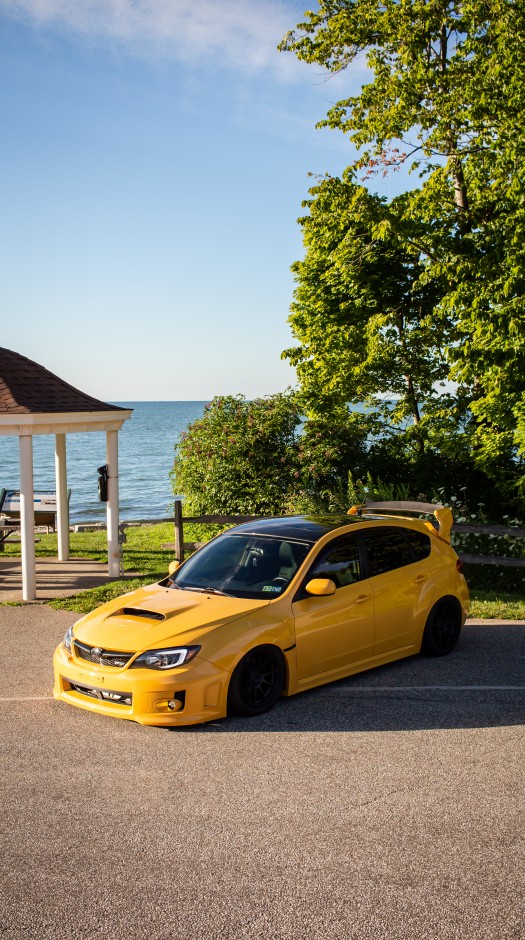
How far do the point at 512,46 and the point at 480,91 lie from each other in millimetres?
975

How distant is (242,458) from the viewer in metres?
19.7

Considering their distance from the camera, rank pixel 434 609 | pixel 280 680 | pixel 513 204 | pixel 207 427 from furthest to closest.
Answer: pixel 207 427, pixel 513 204, pixel 434 609, pixel 280 680

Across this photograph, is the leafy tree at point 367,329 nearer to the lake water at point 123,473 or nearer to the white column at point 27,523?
the lake water at point 123,473

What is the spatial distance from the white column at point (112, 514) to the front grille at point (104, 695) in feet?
23.9

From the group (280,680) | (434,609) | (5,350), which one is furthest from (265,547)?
(5,350)

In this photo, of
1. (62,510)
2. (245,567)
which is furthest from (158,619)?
(62,510)

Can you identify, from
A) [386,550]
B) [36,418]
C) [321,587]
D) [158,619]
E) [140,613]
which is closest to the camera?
[158,619]

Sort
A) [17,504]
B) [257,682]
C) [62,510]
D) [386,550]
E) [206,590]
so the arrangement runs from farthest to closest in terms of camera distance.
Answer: [17,504] < [62,510] < [386,550] < [206,590] < [257,682]

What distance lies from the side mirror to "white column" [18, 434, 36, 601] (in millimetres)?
6452

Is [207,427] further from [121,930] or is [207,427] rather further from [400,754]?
[121,930]

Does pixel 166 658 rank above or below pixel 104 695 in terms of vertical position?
above

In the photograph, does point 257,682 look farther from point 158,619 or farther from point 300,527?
point 300,527

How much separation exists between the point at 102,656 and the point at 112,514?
7843 millimetres

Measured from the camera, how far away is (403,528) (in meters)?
9.37
